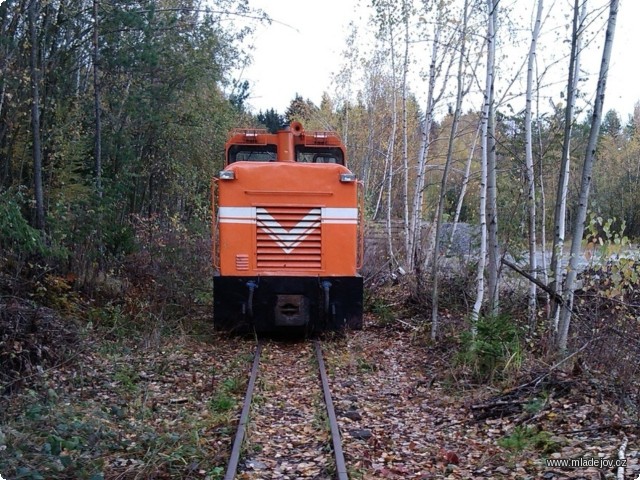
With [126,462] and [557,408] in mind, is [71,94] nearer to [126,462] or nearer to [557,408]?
[126,462]

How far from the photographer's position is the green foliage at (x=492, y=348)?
307 inches

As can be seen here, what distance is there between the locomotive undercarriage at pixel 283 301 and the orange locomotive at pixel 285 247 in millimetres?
16

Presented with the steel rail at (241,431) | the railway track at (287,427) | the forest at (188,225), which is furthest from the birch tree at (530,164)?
the steel rail at (241,431)

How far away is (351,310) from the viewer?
10469 millimetres

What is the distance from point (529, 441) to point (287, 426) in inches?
91.4

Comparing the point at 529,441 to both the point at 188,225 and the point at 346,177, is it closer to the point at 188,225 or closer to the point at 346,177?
the point at 346,177

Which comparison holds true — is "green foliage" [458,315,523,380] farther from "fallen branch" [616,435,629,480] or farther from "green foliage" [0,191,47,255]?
"green foliage" [0,191,47,255]

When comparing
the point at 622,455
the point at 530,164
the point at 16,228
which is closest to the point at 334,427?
the point at 622,455

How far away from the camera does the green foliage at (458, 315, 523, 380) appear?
7.80m

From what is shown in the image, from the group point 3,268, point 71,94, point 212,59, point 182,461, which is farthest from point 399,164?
point 182,461

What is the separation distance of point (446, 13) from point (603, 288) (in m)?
8.99

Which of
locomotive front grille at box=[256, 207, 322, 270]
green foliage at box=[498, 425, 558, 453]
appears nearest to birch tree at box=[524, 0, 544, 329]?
locomotive front grille at box=[256, 207, 322, 270]

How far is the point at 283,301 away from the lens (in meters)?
10.2

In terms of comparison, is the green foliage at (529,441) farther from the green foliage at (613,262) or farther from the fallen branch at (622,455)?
the green foliage at (613,262)
